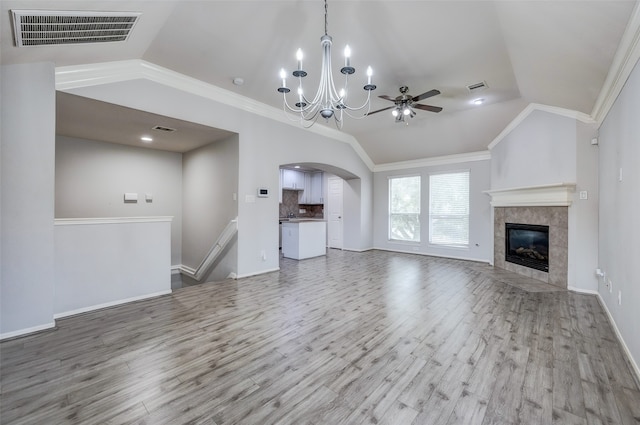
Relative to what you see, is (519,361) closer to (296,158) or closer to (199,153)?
(296,158)

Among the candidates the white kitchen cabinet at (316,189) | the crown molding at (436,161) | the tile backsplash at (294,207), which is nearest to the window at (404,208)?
the crown molding at (436,161)

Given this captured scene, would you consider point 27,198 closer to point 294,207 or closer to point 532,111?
point 532,111

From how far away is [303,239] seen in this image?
22.2ft

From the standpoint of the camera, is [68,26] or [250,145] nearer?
[68,26]

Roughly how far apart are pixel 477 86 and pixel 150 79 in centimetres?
474

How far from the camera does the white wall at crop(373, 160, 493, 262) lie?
20.6 ft

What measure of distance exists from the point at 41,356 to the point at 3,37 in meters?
2.63

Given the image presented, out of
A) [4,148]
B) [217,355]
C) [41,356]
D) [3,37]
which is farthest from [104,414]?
[3,37]

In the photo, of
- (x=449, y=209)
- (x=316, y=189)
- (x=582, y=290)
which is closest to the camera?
(x=582, y=290)

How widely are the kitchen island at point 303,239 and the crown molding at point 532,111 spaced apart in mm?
4437

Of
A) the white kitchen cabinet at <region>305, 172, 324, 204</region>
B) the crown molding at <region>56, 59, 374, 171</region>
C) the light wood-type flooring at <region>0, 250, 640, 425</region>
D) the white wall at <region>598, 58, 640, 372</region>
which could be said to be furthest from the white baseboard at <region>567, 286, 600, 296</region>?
the white kitchen cabinet at <region>305, 172, 324, 204</region>

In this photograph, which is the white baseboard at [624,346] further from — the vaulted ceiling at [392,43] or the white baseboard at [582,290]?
the vaulted ceiling at [392,43]

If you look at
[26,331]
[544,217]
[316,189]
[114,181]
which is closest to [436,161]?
[544,217]

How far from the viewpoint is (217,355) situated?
7.64 ft
